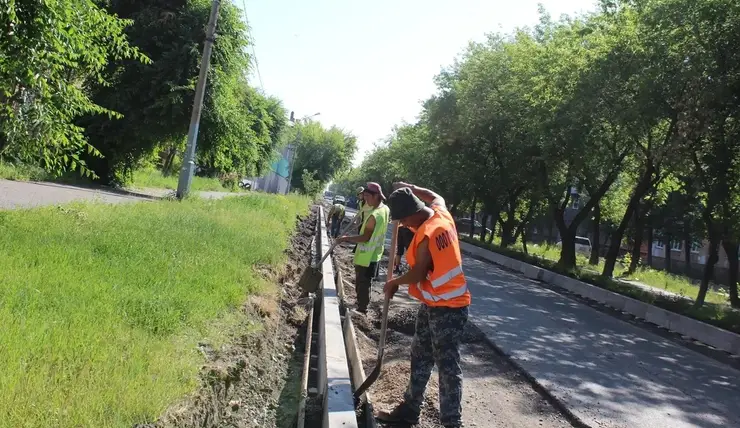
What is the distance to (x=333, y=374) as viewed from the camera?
5.52 m

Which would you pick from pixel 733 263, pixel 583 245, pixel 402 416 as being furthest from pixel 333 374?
pixel 583 245

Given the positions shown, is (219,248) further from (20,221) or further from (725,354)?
(725,354)

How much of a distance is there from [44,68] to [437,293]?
17.0 ft

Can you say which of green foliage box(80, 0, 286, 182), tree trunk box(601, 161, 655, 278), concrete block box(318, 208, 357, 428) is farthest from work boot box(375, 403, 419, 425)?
green foliage box(80, 0, 286, 182)

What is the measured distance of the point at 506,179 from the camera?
30531 mm

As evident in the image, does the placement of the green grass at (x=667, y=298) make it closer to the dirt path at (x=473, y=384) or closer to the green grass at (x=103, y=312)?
the dirt path at (x=473, y=384)

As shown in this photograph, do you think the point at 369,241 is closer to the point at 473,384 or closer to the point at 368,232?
the point at 368,232

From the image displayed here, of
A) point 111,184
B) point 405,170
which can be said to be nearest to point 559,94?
point 111,184

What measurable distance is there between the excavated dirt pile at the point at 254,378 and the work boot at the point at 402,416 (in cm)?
98

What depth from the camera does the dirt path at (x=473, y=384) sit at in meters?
5.34

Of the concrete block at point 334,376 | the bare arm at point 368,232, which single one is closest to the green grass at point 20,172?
the bare arm at point 368,232

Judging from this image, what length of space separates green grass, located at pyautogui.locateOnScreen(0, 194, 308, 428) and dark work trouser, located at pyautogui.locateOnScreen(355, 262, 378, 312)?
1.34 metres

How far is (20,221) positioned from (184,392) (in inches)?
205

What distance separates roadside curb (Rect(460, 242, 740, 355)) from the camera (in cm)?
1098
